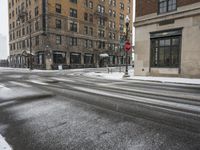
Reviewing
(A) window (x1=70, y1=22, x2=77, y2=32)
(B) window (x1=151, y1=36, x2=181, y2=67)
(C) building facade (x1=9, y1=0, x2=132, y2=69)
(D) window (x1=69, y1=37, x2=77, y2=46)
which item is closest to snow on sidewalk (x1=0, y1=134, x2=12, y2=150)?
(B) window (x1=151, y1=36, x2=181, y2=67)

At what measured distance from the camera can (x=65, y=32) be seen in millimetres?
37031

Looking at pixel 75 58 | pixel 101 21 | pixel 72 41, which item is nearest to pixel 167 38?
pixel 72 41

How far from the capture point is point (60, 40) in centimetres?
3631

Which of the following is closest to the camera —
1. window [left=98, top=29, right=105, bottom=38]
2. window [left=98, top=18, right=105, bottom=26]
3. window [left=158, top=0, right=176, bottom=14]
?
window [left=158, top=0, right=176, bottom=14]

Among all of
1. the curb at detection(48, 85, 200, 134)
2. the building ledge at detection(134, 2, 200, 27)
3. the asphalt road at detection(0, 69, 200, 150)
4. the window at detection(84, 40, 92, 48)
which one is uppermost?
the window at detection(84, 40, 92, 48)

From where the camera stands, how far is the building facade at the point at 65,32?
113 ft

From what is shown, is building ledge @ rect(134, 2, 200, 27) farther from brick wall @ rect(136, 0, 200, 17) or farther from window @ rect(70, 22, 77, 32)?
window @ rect(70, 22, 77, 32)

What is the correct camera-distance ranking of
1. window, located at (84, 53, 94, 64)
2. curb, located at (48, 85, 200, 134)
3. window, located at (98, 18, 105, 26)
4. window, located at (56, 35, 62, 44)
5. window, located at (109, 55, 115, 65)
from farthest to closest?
window, located at (109, 55, 115, 65)
window, located at (98, 18, 105, 26)
window, located at (84, 53, 94, 64)
window, located at (56, 35, 62, 44)
curb, located at (48, 85, 200, 134)

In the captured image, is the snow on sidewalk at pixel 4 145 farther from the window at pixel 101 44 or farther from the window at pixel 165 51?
the window at pixel 101 44

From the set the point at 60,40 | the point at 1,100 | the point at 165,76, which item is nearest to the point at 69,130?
the point at 1,100

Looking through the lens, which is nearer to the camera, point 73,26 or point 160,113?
point 160,113

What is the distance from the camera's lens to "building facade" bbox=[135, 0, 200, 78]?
1461 centimetres

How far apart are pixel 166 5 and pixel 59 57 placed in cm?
2530

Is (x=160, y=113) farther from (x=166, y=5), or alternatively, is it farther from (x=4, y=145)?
(x=166, y=5)
